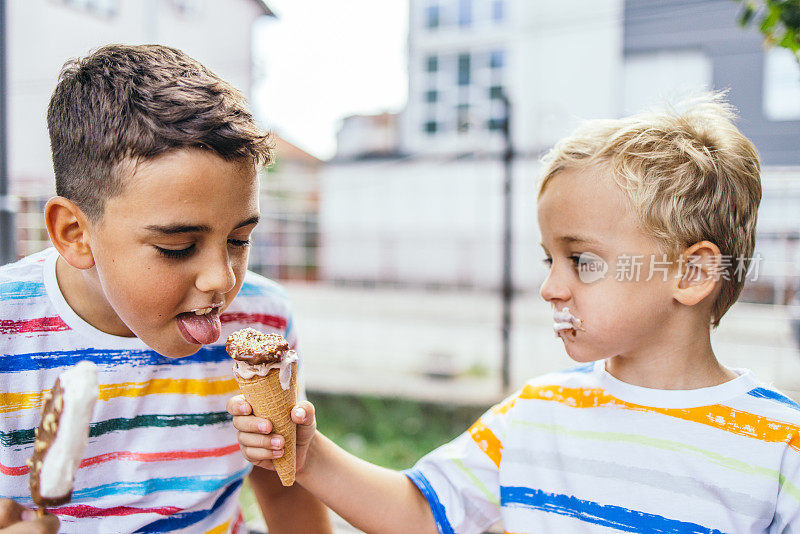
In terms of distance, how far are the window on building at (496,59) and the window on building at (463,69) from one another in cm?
48

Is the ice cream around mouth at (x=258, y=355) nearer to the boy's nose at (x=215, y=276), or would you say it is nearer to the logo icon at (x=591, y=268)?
the boy's nose at (x=215, y=276)

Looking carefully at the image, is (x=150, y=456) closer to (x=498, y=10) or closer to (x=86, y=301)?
(x=86, y=301)

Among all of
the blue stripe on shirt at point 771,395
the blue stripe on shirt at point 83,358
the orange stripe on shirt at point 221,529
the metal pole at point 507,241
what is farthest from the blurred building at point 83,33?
the metal pole at point 507,241

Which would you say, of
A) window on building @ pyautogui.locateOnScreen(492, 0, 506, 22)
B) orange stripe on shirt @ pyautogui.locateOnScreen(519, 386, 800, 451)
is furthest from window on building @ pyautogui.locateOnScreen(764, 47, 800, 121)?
orange stripe on shirt @ pyautogui.locateOnScreen(519, 386, 800, 451)

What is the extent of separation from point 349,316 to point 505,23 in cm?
861

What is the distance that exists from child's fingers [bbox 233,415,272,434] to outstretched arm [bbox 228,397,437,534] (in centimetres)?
11

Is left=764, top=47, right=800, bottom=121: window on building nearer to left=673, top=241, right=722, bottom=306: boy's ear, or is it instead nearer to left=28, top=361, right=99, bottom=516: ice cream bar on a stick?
left=673, top=241, right=722, bottom=306: boy's ear

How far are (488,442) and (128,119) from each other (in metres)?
1.07

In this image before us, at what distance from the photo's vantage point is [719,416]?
129 centimetres

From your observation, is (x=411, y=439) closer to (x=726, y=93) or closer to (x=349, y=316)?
(x=349, y=316)

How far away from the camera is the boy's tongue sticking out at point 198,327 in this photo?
1171 mm

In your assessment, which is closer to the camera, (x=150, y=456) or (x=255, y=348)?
(x=255, y=348)

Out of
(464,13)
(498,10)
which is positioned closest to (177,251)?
(498,10)

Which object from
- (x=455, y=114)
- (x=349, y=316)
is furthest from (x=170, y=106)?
(x=455, y=114)
